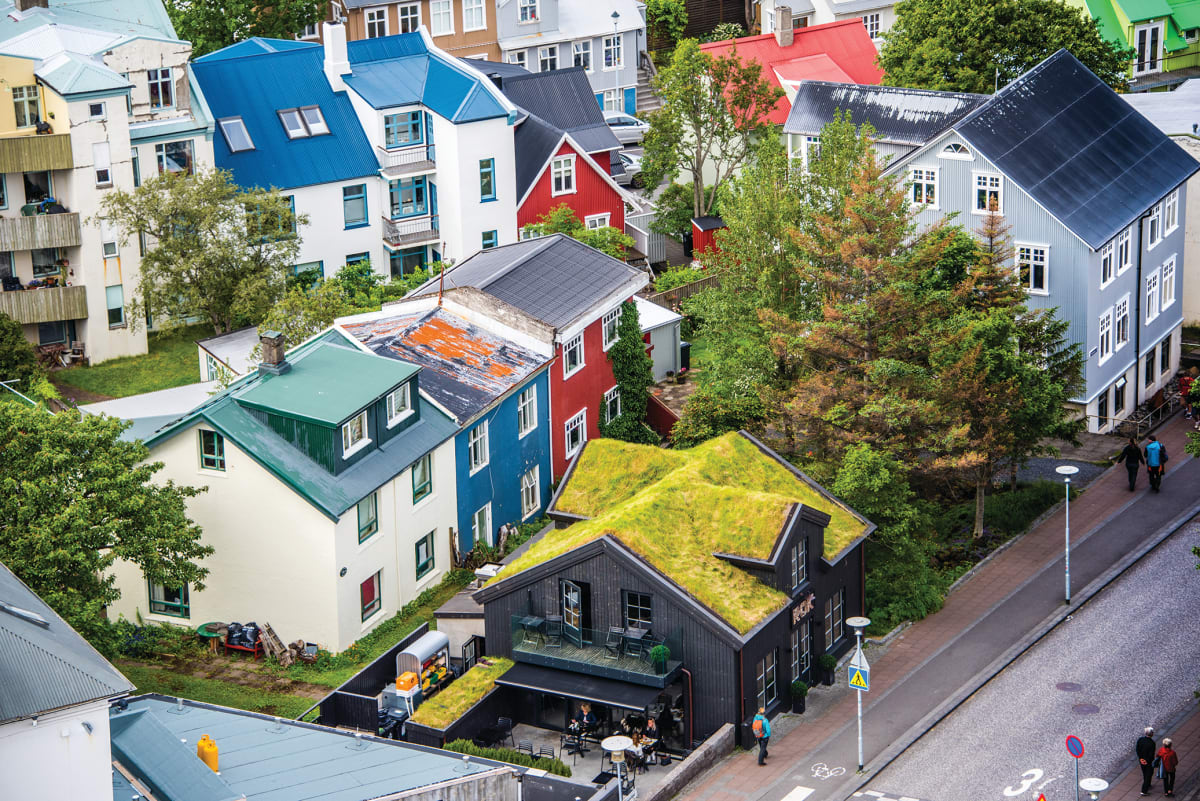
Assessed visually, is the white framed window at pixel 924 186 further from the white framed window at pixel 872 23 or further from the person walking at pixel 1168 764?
the white framed window at pixel 872 23

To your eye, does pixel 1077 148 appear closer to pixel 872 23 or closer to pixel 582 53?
pixel 582 53

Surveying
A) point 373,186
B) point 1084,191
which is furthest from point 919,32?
point 373,186

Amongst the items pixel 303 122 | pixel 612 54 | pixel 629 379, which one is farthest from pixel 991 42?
pixel 303 122

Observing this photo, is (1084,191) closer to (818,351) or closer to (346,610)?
(818,351)

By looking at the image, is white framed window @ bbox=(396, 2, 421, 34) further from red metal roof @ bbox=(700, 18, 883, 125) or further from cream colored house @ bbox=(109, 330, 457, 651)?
cream colored house @ bbox=(109, 330, 457, 651)

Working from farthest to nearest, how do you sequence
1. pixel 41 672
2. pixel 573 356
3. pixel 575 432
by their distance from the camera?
pixel 575 432, pixel 573 356, pixel 41 672

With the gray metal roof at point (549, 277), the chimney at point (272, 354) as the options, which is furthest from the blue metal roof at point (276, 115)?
the chimney at point (272, 354)
